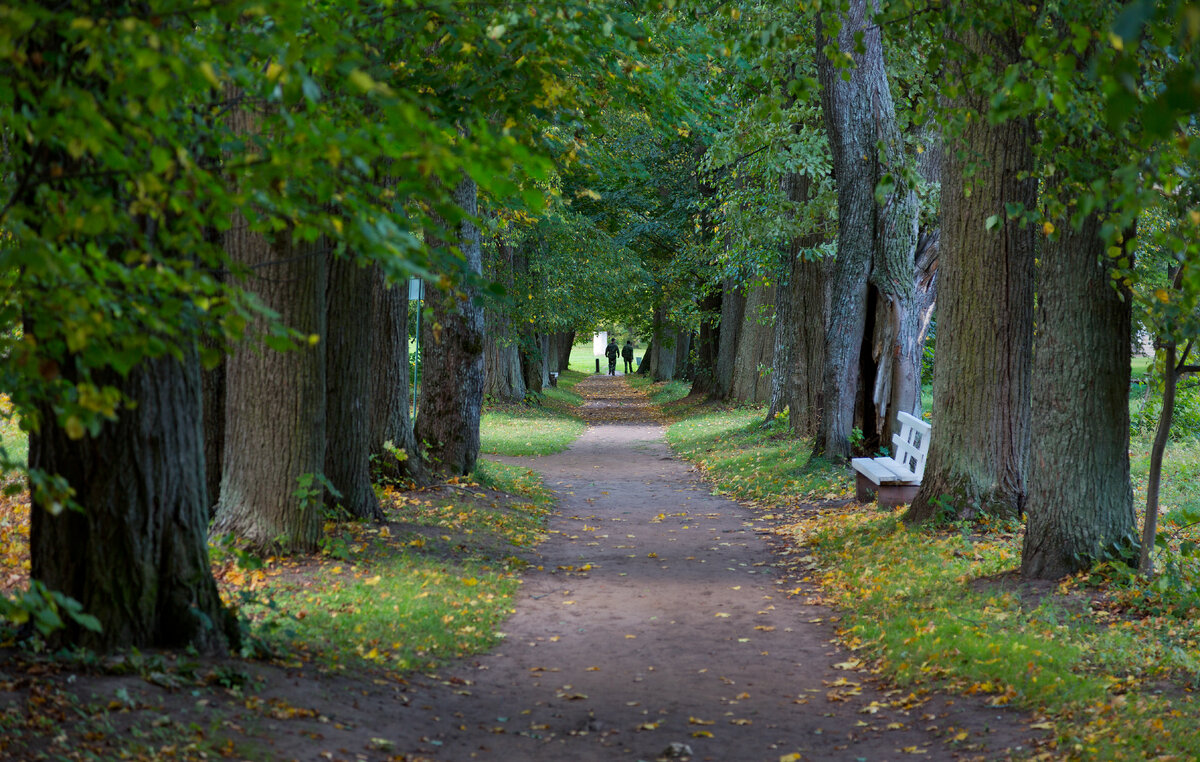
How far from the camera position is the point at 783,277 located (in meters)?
22.9

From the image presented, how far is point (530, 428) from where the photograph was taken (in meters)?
25.1

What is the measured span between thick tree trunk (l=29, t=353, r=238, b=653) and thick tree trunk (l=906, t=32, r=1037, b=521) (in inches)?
281

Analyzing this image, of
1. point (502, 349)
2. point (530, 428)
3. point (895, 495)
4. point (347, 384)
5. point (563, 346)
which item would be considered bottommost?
point (530, 428)

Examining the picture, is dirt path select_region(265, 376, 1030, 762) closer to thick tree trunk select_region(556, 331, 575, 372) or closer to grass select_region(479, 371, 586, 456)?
grass select_region(479, 371, 586, 456)

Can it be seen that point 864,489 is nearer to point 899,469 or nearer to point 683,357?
point 899,469

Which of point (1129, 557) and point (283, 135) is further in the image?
point (1129, 557)

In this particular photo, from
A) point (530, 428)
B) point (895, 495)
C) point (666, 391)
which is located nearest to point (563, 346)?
point (666, 391)

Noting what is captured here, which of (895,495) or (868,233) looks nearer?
(895,495)

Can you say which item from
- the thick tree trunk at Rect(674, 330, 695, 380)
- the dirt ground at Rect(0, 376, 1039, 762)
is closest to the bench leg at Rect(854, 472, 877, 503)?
the dirt ground at Rect(0, 376, 1039, 762)

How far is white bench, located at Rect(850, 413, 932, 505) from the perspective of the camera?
11.7 m

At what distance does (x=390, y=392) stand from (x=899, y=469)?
6.07 meters

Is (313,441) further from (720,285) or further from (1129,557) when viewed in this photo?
(720,285)

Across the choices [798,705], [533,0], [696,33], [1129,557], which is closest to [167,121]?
[533,0]

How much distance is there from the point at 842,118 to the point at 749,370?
603 inches
